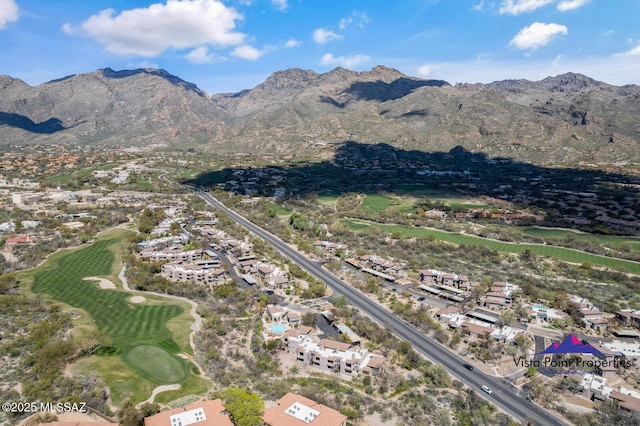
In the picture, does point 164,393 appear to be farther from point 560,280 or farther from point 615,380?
point 560,280

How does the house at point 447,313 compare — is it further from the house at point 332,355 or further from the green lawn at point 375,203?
the green lawn at point 375,203

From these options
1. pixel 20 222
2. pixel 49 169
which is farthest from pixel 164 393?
pixel 49 169

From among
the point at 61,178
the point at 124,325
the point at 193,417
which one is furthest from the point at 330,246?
the point at 61,178

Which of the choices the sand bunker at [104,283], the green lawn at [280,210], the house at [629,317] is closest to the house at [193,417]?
the sand bunker at [104,283]

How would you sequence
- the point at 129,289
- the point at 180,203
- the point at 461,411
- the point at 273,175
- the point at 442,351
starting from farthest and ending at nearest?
1. the point at 273,175
2. the point at 180,203
3. the point at 129,289
4. the point at 442,351
5. the point at 461,411

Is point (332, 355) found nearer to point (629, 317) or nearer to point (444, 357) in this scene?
point (444, 357)

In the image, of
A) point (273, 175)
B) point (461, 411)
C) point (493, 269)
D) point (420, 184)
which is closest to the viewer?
point (461, 411)
